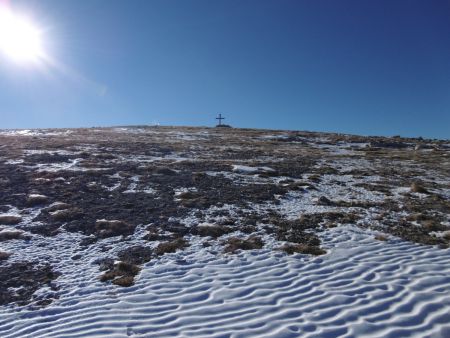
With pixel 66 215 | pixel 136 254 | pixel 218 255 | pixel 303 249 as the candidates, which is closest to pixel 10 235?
pixel 66 215

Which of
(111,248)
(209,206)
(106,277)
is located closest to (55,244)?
(111,248)

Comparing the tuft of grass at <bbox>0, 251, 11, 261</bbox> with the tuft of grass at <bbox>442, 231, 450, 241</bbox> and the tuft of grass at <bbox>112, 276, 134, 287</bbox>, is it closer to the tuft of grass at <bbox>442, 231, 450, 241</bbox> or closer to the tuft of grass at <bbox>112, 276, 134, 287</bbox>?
the tuft of grass at <bbox>112, 276, 134, 287</bbox>

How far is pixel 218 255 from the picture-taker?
500 inches

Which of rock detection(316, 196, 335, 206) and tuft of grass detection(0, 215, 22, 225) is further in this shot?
rock detection(316, 196, 335, 206)

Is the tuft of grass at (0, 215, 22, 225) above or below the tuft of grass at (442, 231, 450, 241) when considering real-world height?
above

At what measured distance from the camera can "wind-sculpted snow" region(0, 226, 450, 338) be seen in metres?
8.33

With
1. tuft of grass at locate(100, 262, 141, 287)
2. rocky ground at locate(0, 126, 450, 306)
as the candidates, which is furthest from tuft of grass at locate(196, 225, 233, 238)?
tuft of grass at locate(100, 262, 141, 287)

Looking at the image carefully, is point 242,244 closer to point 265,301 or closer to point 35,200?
point 265,301

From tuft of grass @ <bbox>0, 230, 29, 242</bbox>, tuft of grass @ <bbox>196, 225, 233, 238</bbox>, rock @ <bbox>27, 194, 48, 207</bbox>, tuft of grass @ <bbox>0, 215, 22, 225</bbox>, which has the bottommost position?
tuft of grass @ <bbox>196, 225, 233, 238</bbox>

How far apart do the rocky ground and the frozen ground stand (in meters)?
0.08

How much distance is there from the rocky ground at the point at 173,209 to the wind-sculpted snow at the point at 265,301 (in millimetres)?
878

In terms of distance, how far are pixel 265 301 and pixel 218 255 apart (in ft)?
11.2

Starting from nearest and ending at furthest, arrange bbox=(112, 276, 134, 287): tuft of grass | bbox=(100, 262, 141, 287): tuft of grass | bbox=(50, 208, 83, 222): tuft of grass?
bbox=(112, 276, 134, 287): tuft of grass, bbox=(100, 262, 141, 287): tuft of grass, bbox=(50, 208, 83, 222): tuft of grass

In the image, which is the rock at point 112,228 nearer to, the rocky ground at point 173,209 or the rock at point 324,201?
the rocky ground at point 173,209
